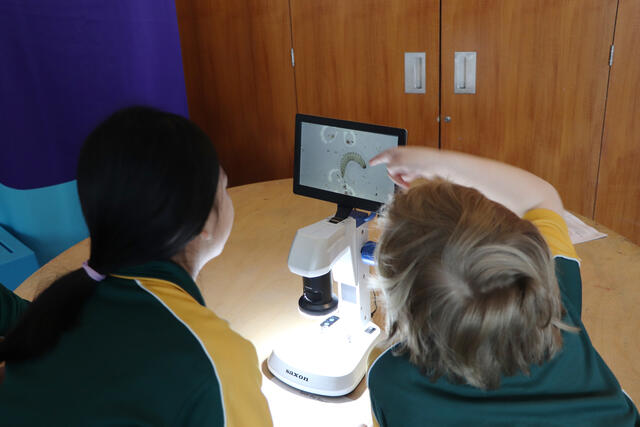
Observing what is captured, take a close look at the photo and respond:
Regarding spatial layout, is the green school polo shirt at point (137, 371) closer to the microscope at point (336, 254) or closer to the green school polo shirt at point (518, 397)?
the green school polo shirt at point (518, 397)

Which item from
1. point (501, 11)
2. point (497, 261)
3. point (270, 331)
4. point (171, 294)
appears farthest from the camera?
point (501, 11)

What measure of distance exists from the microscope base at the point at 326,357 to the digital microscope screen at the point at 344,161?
0.32 m

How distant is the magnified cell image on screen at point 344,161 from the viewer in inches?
43.5

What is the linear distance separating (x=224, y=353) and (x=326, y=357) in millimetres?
458

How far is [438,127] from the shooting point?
2.82m

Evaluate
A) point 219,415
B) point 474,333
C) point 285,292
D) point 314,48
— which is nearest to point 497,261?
point 474,333

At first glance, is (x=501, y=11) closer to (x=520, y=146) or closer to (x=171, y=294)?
(x=520, y=146)

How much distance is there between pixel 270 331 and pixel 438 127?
1.84 m

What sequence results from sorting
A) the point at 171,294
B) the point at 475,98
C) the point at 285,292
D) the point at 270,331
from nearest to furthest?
1. the point at 171,294
2. the point at 270,331
3. the point at 285,292
4. the point at 475,98

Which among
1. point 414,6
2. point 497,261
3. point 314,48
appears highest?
point 414,6

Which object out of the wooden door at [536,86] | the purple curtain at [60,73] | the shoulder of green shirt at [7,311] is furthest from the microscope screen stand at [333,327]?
the wooden door at [536,86]

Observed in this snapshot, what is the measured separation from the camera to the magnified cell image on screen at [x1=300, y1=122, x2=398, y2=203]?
43.5 inches

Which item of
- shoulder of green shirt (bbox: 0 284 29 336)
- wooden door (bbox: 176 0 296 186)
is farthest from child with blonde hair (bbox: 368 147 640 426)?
wooden door (bbox: 176 0 296 186)

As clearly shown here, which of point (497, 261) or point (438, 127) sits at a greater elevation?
point (497, 261)
